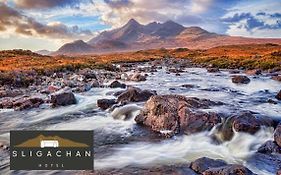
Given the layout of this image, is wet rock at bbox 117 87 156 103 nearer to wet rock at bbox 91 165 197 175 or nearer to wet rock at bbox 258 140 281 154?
wet rock at bbox 258 140 281 154

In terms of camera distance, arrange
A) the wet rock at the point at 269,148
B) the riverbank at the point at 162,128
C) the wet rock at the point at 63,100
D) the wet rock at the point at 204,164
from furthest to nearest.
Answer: the wet rock at the point at 63,100 → the wet rock at the point at 269,148 → the riverbank at the point at 162,128 → the wet rock at the point at 204,164

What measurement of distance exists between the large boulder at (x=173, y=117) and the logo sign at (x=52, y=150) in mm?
4736

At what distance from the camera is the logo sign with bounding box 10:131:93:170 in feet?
10.6

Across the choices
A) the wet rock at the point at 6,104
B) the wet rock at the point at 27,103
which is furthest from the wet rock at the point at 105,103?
the wet rock at the point at 6,104

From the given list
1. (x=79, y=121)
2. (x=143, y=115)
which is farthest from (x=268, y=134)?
(x=79, y=121)

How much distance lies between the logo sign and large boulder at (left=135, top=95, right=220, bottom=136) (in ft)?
15.5

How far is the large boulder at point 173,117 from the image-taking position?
812 centimetres

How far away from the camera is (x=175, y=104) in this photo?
28.3 ft

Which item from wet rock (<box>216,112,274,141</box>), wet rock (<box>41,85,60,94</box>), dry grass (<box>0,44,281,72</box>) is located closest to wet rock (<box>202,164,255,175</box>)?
wet rock (<box>216,112,274,141</box>)

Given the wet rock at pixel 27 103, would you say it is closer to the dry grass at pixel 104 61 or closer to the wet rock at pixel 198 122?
the wet rock at pixel 198 122

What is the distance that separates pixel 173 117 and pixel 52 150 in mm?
5242

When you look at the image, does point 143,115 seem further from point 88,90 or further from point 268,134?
point 88,90

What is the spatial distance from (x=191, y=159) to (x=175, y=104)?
2205 millimetres

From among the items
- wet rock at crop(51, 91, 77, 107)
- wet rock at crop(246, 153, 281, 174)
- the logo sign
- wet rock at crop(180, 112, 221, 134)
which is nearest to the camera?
the logo sign
